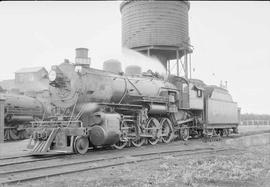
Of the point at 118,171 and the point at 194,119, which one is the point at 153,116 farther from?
the point at 118,171

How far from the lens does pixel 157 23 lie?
31.6 meters

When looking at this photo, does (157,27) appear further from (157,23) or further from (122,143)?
(122,143)

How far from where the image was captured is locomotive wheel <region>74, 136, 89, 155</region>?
11828 mm

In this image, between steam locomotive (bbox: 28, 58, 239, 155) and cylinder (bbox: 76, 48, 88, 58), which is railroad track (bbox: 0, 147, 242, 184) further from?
cylinder (bbox: 76, 48, 88, 58)

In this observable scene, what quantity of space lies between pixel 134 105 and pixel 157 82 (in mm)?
3245

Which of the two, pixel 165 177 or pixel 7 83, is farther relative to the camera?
pixel 7 83

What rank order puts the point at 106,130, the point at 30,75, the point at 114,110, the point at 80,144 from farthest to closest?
the point at 30,75 < the point at 114,110 < the point at 106,130 < the point at 80,144

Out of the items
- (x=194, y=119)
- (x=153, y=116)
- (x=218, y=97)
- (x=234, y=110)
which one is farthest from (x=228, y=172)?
Result: (x=234, y=110)

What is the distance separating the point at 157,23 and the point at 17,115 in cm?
1586

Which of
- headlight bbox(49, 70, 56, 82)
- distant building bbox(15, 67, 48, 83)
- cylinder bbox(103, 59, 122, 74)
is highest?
distant building bbox(15, 67, 48, 83)

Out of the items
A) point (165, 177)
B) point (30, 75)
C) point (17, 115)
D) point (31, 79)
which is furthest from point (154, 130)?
point (30, 75)

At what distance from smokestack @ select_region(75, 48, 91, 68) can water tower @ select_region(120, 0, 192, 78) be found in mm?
18466

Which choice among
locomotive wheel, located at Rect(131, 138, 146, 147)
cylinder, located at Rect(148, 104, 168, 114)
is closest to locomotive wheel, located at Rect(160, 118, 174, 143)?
cylinder, located at Rect(148, 104, 168, 114)

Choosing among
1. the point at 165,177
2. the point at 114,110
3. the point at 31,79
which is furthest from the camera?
the point at 31,79
